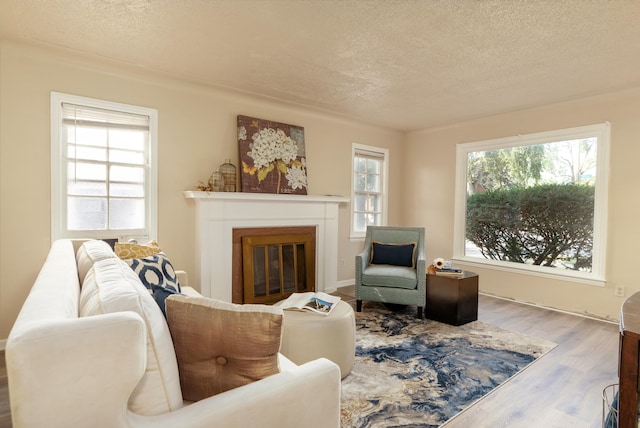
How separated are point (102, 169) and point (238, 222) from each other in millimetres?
1414

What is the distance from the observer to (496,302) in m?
4.41

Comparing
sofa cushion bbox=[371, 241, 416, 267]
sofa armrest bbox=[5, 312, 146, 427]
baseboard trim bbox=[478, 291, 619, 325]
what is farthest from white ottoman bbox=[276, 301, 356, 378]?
baseboard trim bbox=[478, 291, 619, 325]

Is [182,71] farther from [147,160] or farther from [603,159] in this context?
[603,159]

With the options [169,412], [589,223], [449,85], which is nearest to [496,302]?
[589,223]

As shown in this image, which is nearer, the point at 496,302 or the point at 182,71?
the point at 182,71

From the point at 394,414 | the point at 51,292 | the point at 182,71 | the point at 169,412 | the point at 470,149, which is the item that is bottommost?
the point at 394,414

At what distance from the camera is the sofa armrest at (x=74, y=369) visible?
696 millimetres

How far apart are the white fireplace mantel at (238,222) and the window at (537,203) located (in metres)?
2.11

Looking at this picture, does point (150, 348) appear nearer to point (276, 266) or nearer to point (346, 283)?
point (276, 266)

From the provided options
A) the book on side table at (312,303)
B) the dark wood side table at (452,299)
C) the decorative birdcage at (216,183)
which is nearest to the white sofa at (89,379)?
the book on side table at (312,303)

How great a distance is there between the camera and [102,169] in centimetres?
325

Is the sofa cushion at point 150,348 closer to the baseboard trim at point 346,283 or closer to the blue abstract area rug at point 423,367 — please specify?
the blue abstract area rug at point 423,367

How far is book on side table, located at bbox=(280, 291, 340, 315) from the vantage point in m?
2.41

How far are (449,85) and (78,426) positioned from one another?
3.87 meters
